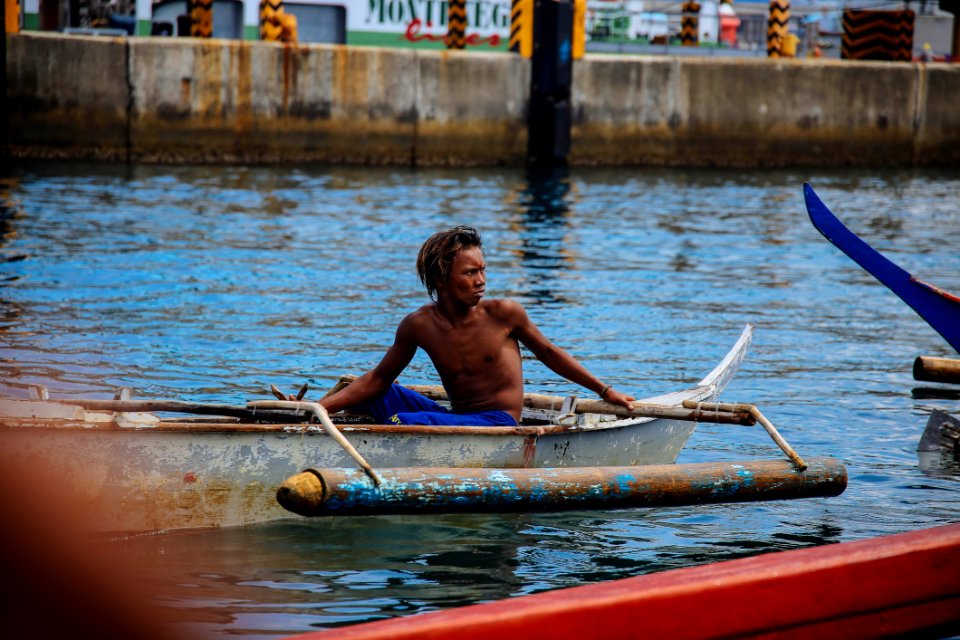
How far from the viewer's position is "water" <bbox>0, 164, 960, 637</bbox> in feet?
17.2

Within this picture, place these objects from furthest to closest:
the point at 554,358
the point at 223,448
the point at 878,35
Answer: the point at 878,35 → the point at 554,358 → the point at 223,448

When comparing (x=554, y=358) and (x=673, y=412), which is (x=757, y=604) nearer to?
(x=673, y=412)

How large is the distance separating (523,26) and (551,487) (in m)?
16.9

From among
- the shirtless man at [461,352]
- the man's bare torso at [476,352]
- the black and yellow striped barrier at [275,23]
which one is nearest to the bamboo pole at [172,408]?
the shirtless man at [461,352]

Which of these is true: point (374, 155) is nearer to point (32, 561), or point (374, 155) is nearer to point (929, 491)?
point (929, 491)

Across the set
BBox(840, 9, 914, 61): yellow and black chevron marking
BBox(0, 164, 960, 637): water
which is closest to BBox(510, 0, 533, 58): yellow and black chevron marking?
BBox(0, 164, 960, 637): water

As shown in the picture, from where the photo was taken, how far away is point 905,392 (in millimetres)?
8383

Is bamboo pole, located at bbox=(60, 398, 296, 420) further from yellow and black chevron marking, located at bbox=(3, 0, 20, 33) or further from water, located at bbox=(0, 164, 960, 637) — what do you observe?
yellow and black chevron marking, located at bbox=(3, 0, 20, 33)

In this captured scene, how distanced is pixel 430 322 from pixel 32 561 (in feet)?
6.58

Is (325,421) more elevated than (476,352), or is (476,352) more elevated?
(476,352)

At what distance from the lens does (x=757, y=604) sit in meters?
3.72

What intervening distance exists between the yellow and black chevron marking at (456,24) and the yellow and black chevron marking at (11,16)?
6852 millimetres

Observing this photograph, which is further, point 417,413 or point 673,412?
point 673,412

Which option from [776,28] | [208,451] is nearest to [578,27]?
[776,28]
